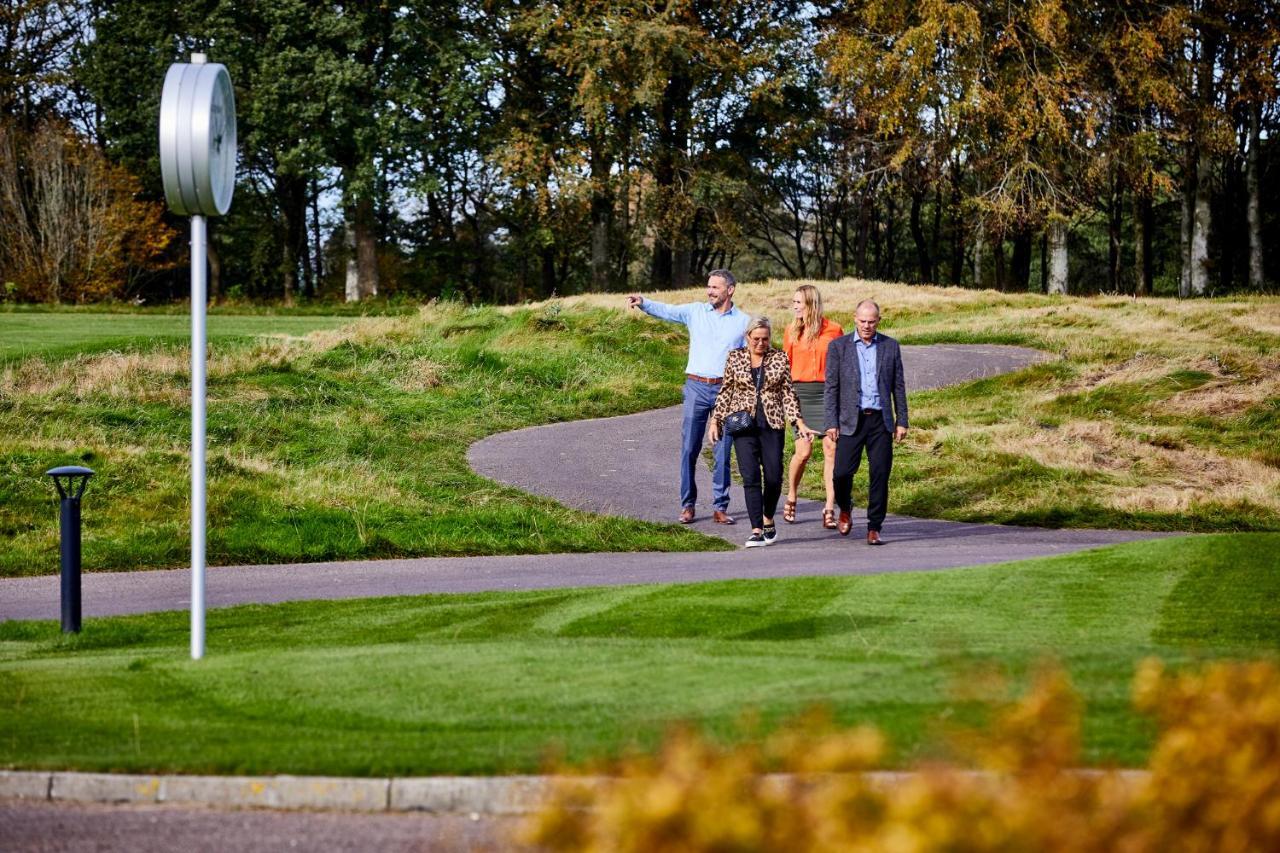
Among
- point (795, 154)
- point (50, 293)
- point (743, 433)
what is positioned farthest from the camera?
point (795, 154)

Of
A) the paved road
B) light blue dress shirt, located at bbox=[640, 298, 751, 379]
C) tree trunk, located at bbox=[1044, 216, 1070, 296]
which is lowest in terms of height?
the paved road

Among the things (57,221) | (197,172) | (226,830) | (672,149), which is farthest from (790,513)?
(57,221)

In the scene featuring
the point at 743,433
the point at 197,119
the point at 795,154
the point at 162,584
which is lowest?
the point at 162,584

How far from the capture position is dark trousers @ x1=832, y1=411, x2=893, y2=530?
1372 centimetres

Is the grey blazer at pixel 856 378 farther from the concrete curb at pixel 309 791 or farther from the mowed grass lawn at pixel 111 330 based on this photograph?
the mowed grass lawn at pixel 111 330

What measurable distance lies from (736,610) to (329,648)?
2.73 meters

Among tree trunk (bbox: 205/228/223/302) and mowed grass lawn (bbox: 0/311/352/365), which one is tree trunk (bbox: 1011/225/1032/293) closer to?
mowed grass lawn (bbox: 0/311/352/365)

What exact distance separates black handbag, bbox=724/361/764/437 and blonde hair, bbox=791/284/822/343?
1400mm

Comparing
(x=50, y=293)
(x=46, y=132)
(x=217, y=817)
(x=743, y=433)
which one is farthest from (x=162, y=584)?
(x=46, y=132)

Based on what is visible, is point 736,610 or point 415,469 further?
point 415,469

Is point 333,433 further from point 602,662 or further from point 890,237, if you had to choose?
point 890,237

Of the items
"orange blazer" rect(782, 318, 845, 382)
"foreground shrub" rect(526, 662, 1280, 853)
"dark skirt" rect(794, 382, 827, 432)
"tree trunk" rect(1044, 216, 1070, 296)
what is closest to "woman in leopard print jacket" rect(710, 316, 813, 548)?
"dark skirt" rect(794, 382, 827, 432)

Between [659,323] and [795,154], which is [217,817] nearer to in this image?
[659,323]

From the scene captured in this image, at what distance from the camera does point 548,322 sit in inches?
1125
